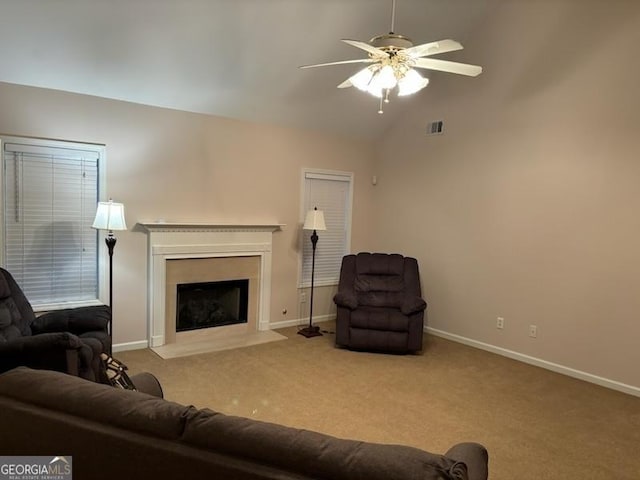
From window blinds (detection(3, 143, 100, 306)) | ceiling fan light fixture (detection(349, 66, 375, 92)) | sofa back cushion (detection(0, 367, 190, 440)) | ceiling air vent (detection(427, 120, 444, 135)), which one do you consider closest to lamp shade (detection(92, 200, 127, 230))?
window blinds (detection(3, 143, 100, 306))

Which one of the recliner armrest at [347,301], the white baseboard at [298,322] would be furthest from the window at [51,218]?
the recliner armrest at [347,301]

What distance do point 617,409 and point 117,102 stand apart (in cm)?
513

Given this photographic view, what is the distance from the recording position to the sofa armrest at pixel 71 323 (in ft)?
10.9

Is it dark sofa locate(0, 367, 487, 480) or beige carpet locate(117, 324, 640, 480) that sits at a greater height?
dark sofa locate(0, 367, 487, 480)

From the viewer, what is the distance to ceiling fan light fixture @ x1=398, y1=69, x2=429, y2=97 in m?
2.83

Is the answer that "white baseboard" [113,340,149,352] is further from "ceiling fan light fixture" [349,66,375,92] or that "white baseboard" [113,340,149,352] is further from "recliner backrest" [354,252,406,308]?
"ceiling fan light fixture" [349,66,375,92]

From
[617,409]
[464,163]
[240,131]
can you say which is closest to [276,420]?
[617,409]

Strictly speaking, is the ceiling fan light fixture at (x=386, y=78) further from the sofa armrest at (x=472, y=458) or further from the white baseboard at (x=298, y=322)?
the white baseboard at (x=298, y=322)

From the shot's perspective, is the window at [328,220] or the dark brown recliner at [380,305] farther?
the window at [328,220]

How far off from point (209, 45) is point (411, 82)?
81.4 inches

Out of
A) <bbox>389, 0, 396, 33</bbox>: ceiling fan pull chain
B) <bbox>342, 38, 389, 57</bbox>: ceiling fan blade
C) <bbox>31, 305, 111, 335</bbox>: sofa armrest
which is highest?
<bbox>389, 0, 396, 33</bbox>: ceiling fan pull chain

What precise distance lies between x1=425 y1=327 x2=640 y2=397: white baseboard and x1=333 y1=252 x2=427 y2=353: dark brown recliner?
2.52ft

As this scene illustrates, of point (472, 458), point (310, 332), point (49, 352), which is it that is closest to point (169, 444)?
point (472, 458)

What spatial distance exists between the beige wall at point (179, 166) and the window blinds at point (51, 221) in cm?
19
